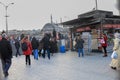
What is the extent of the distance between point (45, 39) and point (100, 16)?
6.65 metres

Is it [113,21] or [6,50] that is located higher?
[113,21]

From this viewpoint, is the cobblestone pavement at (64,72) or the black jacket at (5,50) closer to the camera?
the cobblestone pavement at (64,72)

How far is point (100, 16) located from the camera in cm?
2498

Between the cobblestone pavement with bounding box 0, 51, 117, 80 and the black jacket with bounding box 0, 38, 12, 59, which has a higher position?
the black jacket with bounding box 0, 38, 12, 59

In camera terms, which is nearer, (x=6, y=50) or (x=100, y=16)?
(x=6, y=50)

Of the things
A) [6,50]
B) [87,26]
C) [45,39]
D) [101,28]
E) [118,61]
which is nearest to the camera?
[6,50]

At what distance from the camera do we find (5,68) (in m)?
11.6

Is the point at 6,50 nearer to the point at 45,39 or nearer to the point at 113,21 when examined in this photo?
the point at 45,39

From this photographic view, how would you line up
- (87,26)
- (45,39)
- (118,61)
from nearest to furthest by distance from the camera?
(118,61) < (45,39) < (87,26)

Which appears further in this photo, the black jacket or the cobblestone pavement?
the black jacket

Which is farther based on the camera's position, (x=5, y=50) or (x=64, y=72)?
(x=64, y=72)

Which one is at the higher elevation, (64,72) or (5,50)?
(5,50)

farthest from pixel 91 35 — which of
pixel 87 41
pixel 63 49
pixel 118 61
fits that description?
pixel 118 61

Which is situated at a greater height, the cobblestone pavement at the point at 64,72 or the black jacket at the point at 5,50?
the black jacket at the point at 5,50
